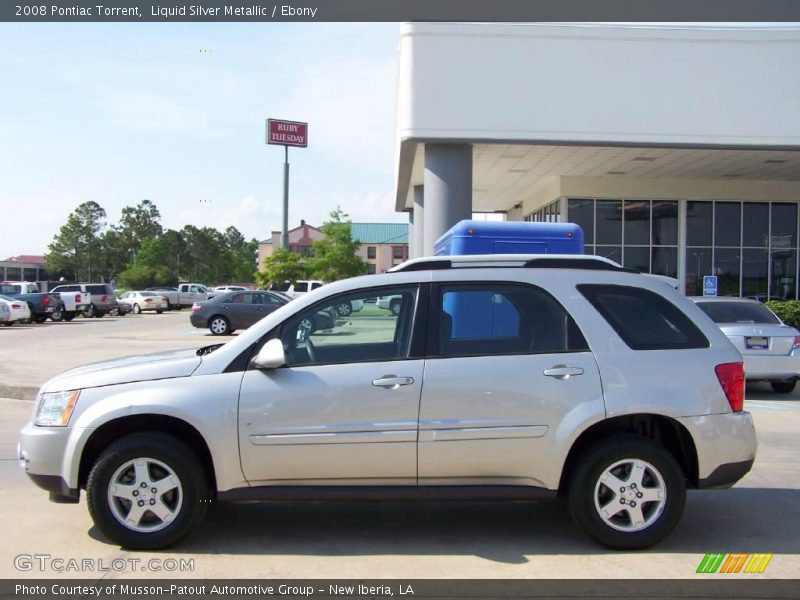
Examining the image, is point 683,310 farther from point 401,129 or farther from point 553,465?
point 401,129

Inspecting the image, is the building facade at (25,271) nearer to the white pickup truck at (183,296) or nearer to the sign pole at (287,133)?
the sign pole at (287,133)

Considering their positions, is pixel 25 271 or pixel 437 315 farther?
pixel 25 271

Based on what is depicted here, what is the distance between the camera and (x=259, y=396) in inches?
191

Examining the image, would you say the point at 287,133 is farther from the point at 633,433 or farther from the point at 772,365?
the point at 633,433

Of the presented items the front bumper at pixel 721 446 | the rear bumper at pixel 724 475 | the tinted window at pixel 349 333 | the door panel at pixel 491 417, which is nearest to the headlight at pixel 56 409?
the tinted window at pixel 349 333

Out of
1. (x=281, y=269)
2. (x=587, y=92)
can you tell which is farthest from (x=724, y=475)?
(x=281, y=269)

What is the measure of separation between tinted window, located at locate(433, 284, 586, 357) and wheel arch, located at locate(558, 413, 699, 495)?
22.3 inches

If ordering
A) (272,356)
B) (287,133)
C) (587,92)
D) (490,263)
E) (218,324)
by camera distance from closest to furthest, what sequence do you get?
(272,356), (490,263), (587,92), (218,324), (287,133)

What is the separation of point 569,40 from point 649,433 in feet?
43.5

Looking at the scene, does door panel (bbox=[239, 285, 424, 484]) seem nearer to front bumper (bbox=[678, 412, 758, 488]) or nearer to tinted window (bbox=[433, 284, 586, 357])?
tinted window (bbox=[433, 284, 586, 357])

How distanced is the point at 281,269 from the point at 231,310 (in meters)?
18.3

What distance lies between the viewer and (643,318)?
5.18 meters

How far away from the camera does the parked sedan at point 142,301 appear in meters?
45.7
